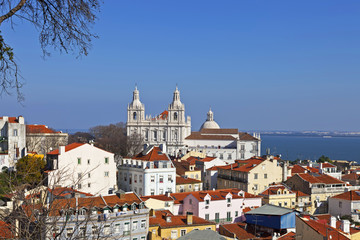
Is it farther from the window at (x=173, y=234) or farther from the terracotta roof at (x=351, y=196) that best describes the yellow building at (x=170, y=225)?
the terracotta roof at (x=351, y=196)

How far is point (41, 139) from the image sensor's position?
61406mm

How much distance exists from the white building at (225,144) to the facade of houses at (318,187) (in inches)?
1686

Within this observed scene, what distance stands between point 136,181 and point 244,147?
54627 millimetres

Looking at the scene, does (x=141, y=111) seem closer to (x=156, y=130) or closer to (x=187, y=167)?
(x=156, y=130)

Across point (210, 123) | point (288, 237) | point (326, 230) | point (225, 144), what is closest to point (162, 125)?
point (225, 144)

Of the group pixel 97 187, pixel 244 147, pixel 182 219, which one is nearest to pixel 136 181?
pixel 97 187

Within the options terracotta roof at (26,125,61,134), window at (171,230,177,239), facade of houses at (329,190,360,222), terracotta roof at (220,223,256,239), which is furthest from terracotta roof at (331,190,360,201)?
terracotta roof at (26,125,61,134)

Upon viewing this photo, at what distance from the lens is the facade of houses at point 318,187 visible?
42062 millimetres

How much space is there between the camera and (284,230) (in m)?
31.0

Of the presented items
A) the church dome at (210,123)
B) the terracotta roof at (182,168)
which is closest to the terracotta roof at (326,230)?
the terracotta roof at (182,168)

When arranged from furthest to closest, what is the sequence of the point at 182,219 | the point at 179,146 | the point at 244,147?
the point at 179,146 < the point at 244,147 < the point at 182,219

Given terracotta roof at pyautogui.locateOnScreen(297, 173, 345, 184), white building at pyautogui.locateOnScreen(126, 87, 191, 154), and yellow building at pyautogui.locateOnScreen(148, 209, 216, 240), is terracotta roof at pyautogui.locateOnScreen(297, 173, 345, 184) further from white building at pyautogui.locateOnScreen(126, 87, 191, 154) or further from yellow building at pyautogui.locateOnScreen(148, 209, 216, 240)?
white building at pyautogui.locateOnScreen(126, 87, 191, 154)

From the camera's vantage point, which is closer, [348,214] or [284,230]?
[284,230]

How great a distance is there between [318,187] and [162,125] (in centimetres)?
6643
